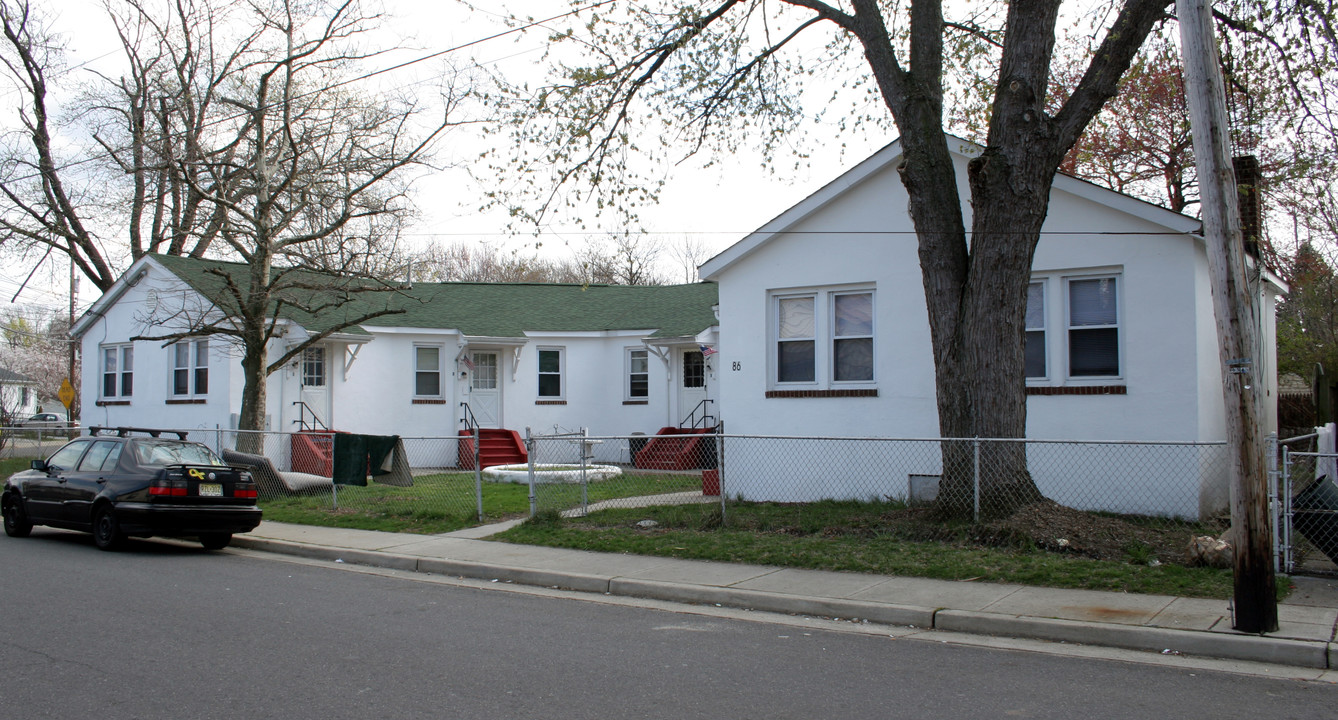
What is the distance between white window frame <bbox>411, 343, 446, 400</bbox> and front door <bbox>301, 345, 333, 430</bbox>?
2.09 metres

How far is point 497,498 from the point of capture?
15523 mm

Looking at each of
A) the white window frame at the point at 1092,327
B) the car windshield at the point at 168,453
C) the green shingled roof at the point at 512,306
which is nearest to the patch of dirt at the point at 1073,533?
the white window frame at the point at 1092,327

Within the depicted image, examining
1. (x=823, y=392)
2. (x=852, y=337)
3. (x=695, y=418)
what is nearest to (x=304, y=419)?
(x=695, y=418)

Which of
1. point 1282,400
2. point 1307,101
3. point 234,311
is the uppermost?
point 1307,101

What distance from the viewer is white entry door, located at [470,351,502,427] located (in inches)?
941

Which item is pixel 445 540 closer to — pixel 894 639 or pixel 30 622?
pixel 30 622

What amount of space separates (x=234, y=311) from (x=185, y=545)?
6.91m

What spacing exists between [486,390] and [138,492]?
1273 centimetres

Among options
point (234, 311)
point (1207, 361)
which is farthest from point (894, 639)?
point (234, 311)

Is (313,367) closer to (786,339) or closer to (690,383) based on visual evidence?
(690,383)

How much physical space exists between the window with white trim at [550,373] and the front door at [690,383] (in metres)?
3.33

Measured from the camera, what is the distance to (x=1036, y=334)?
13.0 meters

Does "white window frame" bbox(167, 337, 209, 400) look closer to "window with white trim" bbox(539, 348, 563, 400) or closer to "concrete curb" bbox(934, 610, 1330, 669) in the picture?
"window with white trim" bbox(539, 348, 563, 400)

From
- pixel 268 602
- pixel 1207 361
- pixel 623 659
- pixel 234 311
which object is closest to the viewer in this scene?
pixel 623 659
